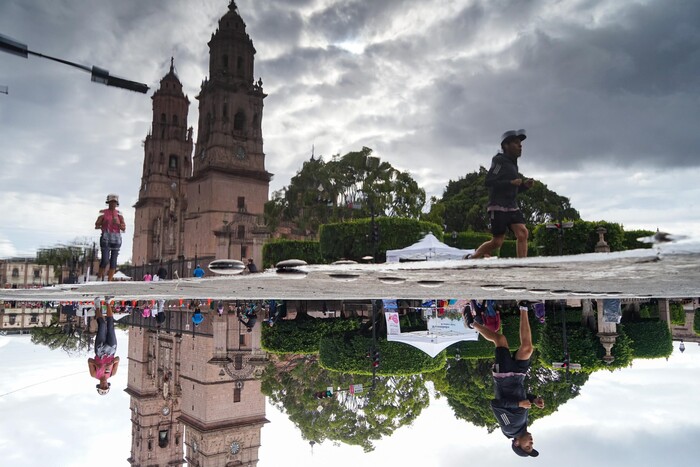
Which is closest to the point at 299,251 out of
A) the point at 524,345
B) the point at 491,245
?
the point at 491,245

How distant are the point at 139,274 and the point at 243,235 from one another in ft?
68.0

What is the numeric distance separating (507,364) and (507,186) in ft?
7.48

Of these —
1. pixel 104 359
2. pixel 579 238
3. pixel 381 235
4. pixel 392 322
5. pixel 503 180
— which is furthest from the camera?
pixel 381 235

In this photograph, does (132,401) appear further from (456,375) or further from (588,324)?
(588,324)

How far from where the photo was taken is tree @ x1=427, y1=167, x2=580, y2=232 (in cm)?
4388

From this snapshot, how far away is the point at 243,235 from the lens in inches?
1816

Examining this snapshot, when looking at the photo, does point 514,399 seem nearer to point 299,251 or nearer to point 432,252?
point 432,252

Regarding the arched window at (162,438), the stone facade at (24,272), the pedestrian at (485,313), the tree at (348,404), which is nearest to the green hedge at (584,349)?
the tree at (348,404)

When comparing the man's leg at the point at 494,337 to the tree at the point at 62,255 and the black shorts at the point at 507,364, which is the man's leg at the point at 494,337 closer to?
the black shorts at the point at 507,364

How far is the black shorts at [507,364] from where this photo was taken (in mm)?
5154

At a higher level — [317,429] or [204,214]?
[204,214]

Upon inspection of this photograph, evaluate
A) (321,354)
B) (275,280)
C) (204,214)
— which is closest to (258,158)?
(204,214)

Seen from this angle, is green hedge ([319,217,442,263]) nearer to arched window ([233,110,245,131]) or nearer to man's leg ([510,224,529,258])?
man's leg ([510,224,529,258])

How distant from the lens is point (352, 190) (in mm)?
35938
